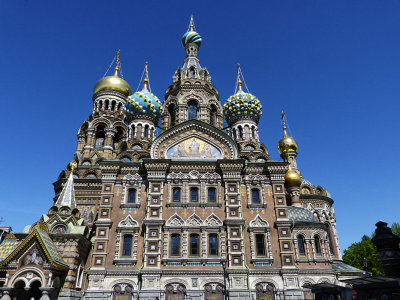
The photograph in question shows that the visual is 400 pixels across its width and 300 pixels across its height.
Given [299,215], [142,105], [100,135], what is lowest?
[299,215]

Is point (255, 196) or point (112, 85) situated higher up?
point (112, 85)

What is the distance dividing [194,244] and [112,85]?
74.6ft

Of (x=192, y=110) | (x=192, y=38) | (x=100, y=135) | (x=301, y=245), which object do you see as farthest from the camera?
(x=100, y=135)

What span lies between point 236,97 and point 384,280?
21974mm

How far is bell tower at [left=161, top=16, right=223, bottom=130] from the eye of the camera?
24.2 m

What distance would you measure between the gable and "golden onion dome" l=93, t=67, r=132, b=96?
53.2ft

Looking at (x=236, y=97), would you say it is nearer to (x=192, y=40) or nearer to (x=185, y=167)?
(x=192, y=40)

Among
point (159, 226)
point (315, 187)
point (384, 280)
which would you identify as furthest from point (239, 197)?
point (315, 187)

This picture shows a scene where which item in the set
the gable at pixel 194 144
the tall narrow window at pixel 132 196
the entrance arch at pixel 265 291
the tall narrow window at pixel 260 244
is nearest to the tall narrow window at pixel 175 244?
the tall narrow window at pixel 132 196

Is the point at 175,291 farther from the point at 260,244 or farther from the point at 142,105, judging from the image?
the point at 142,105

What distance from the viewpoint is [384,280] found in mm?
7848

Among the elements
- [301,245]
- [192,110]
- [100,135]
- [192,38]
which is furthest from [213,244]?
[192,38]

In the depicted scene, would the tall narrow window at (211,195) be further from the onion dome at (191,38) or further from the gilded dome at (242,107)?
the onion dome at (191,38)

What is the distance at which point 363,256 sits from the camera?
34.9m
